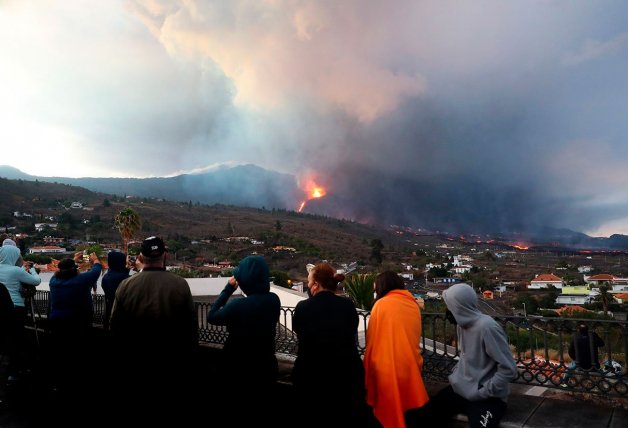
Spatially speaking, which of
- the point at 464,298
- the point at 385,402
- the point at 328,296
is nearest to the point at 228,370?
the point at 328,296

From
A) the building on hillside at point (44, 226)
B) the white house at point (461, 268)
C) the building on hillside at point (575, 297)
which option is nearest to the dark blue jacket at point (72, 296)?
the building on hillside at point (575, 297)

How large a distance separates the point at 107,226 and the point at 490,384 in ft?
286

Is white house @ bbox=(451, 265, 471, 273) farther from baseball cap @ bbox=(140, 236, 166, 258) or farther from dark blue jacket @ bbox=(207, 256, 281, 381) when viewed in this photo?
baseball cap @ bbox=(140, 236, 166, 258)

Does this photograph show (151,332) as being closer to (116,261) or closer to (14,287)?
(116,261)

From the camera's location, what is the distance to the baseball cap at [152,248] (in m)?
3.21

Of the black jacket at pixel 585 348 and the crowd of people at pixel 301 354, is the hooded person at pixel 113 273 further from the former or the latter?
the black jacket at pixel 585 348

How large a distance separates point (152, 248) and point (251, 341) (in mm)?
1036

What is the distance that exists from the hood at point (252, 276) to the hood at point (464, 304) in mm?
1426

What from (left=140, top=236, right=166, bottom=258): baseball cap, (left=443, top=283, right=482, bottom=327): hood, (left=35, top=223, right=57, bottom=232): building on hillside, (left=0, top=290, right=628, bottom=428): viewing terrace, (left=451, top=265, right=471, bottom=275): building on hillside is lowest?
(left=451, top=265, right=471, bottom=275): building on hillside

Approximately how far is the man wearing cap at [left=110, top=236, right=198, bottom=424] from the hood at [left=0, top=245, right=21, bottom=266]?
290 centimetres

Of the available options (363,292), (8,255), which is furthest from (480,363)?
(363,292)

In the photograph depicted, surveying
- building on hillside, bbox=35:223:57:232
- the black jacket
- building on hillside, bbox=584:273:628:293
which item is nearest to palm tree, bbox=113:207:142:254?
the black jacket

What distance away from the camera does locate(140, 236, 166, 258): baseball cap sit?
3.21 m

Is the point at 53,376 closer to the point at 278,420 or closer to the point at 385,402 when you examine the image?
the point at 278,420
